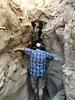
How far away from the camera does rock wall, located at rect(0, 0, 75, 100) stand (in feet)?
6.66

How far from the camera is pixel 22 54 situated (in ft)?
9.44

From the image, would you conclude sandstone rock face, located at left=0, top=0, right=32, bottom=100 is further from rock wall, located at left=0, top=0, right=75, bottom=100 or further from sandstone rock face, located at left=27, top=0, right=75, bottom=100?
sandstone rock face, located at left=27, top=0, right=75, bottom=100

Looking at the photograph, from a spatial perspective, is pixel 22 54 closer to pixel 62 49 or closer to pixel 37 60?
pixel 37 60

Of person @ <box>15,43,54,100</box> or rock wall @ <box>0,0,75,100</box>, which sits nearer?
rock wall @ <box>0,0,75,100</box>

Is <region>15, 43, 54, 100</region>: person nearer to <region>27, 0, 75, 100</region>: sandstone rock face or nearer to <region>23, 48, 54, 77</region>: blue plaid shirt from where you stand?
<region>23, 48, 54, 77</region>: blue plaid shirt

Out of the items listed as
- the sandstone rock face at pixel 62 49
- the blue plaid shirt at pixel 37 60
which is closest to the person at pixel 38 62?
the blue plaid shirt at pixel 37 60

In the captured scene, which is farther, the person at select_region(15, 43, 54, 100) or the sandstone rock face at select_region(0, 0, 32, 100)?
the person at select_region(15, 43, 54, 100)

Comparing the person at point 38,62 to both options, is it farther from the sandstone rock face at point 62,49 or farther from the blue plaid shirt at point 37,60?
the sandstone rock face at point 62,49

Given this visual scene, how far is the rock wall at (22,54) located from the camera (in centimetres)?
203

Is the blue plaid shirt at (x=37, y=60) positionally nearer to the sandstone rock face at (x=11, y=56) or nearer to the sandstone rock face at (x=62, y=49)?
the sandstone rock face at (x=11, y=56)

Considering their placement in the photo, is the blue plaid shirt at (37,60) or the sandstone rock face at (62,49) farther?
the blue plaid shirt at (37,60)

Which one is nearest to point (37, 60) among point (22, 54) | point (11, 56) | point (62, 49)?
point (22, 54)

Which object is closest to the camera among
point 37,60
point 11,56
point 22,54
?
point 11,56

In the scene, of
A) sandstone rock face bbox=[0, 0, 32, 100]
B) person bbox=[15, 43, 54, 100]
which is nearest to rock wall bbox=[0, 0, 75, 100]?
sandstone rock face bbox=[0, 0, 32, 100]
